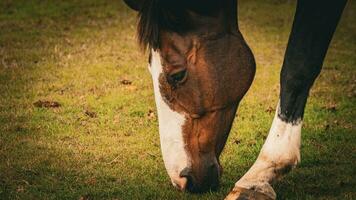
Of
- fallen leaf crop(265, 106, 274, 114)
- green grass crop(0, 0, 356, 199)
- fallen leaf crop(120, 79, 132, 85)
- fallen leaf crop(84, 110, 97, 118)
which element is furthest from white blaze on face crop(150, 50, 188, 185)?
fallen leaf crop(120, 79, 132, 85)

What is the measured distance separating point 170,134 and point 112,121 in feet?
9.40

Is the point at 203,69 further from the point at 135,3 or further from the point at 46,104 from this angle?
the point at 46,104

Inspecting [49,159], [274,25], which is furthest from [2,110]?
[274,25]

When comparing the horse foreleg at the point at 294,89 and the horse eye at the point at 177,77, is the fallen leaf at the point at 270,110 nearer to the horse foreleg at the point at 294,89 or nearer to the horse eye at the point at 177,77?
the horse foreleg at the point at 294,89

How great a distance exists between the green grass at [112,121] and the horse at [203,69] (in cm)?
45

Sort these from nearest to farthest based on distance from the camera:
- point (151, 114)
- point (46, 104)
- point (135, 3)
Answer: point (135, 3) < point (151, 114) < point (46, 104)

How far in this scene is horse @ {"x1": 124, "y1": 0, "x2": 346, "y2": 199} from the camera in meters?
3.59

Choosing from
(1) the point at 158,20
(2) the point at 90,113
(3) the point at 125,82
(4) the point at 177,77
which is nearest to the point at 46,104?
(2) the point at 90,113

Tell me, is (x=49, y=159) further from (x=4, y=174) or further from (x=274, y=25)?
(x=274, y=25)

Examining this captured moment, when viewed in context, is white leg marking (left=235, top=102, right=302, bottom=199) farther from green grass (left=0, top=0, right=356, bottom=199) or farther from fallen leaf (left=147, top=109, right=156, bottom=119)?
fallen leaf (left=147, top=109, right=156, bottom=119)

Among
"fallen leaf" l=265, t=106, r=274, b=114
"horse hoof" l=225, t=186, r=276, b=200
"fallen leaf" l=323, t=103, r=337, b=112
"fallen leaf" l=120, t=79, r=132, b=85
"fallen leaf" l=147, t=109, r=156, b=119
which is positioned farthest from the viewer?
"fallen leaf" l=120, t=79, r=132, b=85

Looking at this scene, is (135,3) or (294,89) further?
(294,89)

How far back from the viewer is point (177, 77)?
3.67 m

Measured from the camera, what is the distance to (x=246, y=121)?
647 cm
